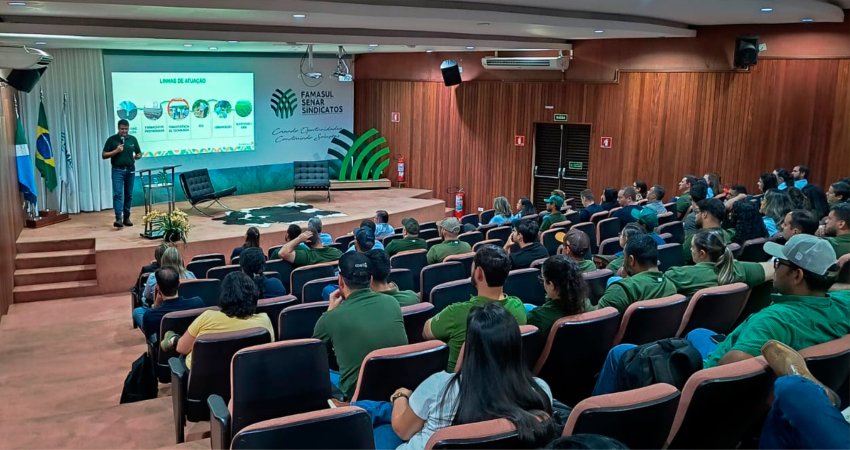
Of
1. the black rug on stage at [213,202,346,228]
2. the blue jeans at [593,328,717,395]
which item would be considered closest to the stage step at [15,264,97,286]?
the black rug on stage at [213,202,346,228]

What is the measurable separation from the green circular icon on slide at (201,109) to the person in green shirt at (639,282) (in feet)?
34.9

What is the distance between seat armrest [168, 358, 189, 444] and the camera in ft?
12.7

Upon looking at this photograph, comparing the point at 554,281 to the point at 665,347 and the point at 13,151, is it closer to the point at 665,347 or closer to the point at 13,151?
the point at 665,347

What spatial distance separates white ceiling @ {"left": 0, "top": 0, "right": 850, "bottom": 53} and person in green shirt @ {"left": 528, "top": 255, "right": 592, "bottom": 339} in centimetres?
413

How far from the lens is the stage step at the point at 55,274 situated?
9.23 meters

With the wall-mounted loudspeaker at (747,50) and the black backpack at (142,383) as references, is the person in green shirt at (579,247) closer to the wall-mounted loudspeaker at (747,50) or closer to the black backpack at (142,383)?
the black backpack at (142,383)

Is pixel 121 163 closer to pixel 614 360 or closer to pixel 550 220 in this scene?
pixel 550 220

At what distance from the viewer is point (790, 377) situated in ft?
7.11

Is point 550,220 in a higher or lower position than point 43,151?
lower

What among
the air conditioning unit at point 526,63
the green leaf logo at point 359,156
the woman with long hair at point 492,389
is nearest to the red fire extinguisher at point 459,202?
the green leaf logo at point 359,156

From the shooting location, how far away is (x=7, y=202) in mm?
9039

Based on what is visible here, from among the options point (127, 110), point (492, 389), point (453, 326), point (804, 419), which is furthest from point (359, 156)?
point (804, 419)

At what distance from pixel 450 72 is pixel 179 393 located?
1055 cm

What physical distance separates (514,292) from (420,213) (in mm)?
8257
